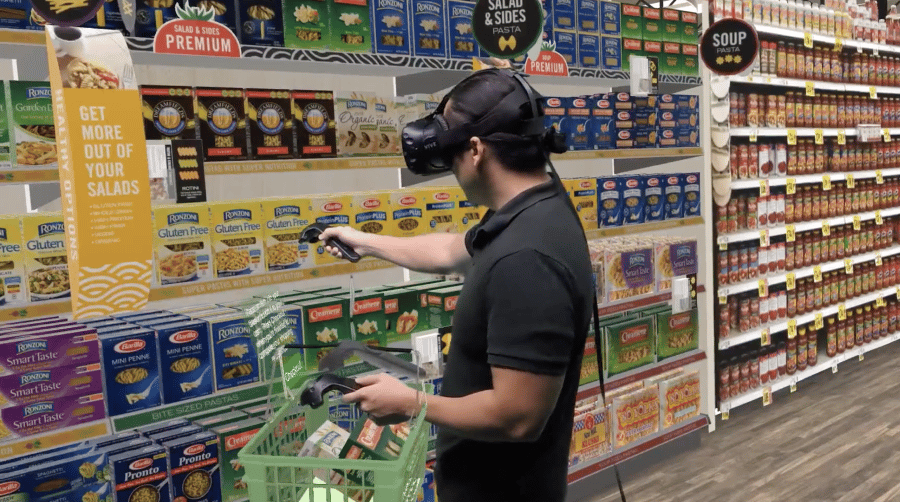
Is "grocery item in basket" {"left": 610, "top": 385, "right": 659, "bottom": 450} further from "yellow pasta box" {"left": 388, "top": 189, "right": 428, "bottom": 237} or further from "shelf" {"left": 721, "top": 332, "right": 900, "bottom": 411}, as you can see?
"yellow pasta box" {"left": 388, "top": 189, "right": 428, "bottom": 237}

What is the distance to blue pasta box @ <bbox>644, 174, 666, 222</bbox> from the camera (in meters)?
4.19

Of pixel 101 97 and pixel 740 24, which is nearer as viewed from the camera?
pixel 101 97

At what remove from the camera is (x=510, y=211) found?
1552mm

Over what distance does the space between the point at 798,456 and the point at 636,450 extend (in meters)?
1.01

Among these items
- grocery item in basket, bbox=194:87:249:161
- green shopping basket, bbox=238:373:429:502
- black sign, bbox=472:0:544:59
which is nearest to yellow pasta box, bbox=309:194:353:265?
grocery item in basket, bbox=194:87:249:161

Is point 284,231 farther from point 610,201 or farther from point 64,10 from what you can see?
point 610,201

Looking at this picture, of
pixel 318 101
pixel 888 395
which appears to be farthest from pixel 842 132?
pixel 318 101

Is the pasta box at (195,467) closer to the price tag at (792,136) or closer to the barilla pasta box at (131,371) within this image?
the barilla pasta box at (131,371)

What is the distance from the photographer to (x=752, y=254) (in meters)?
5.33

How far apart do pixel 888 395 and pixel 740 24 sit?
3034 mm

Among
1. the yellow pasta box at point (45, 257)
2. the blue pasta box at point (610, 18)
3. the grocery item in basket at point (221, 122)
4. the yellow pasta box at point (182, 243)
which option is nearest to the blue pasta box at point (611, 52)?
the blue pasta box at point (610, 18)

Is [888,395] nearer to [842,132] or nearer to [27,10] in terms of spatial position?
[842,132]

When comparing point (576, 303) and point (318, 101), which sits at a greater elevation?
point (318, 101)

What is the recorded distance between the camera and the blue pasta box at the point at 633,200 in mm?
4051
